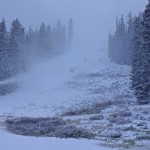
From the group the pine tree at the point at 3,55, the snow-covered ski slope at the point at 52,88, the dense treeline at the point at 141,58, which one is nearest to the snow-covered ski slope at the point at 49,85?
the snow-covered ski slope at the point at 52,88

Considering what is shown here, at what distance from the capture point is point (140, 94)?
44625 millimetres

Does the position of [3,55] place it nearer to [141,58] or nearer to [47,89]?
[47,89]

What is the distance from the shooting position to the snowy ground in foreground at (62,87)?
53031 mm

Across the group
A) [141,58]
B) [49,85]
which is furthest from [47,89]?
[141,58]

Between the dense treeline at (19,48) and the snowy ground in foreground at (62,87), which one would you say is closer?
the snowy ground in foreground at (62,87)

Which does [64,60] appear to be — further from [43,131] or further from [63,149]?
[63,149]

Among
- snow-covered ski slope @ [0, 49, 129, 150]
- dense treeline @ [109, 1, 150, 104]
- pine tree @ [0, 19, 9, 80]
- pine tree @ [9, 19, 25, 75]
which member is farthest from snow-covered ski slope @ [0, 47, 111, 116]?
dense treeline @ [109, 1, 150, 104]

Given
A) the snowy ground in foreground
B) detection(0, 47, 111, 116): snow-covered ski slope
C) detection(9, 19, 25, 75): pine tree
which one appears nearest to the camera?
the snowy ground in foreground

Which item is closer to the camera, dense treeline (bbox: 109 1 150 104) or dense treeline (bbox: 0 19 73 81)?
dense treeline (bbox: 109 1 150 104)

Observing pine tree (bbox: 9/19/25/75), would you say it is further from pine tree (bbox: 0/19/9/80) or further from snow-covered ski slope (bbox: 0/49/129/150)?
pine tree (bbox: 0/19/9/80)

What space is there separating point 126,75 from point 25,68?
90.3ft

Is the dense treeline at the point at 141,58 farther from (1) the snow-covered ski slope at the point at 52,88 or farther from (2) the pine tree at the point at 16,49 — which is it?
(2) the pine tree at the point at 16,49

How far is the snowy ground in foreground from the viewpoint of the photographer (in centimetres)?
5303

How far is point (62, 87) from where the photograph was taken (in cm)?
7844
